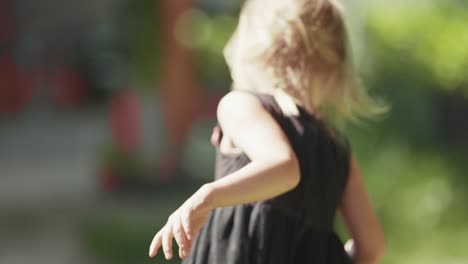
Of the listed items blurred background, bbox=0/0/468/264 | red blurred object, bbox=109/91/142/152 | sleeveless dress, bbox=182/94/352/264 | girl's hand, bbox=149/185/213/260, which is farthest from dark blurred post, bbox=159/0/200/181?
girl's hand, bbox=149/185/213/260

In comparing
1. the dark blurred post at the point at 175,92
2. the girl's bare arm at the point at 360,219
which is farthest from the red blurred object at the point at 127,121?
the girl's bare arm at the point at 360,219

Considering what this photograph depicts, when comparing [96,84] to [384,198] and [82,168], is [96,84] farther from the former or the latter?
[384,198]

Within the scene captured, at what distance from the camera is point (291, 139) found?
2123 mm

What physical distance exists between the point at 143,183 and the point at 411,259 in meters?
3.41

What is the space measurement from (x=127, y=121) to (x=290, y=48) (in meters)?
6.32

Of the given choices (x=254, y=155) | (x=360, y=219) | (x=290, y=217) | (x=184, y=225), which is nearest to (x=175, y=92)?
(x=360, y=219)

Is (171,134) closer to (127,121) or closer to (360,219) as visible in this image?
(127,121)

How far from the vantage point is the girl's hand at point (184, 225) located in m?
1.72

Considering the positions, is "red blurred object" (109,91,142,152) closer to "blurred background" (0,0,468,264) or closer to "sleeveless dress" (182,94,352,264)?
"blurred background" (0,0,468,264)

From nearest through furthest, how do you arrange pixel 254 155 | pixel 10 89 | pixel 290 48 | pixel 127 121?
pixel 254 155 < pixel 290 48 < pixel 127 121 < pixel 10 89

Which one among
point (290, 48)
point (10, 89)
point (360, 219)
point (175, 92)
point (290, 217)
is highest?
point (290, 48)

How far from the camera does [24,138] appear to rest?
38.3ft

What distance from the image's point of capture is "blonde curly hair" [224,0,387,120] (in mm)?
2223

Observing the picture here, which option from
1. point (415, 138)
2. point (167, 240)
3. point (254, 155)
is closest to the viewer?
point (167, 240)
